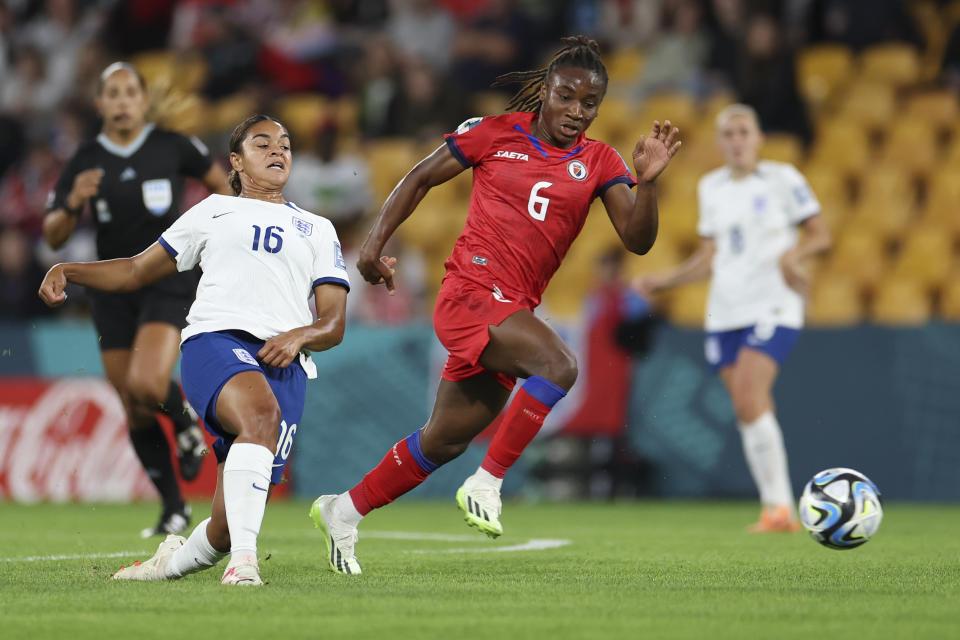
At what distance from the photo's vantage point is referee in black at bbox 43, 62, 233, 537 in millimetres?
8023

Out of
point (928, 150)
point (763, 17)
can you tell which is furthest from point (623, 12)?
point (928, 150)

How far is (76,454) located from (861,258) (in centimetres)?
709

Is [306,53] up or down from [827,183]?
up

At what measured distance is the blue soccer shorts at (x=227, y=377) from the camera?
5262 mm

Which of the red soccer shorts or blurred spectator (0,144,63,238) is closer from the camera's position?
the red soccer shorts

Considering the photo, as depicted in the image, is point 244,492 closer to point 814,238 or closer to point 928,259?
point 814,238

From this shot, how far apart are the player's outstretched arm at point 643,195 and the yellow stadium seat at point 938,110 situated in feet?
28.6

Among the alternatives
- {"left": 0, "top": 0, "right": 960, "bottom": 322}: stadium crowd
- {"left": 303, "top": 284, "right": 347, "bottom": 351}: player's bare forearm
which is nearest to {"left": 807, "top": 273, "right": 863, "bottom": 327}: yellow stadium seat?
{"left": 0, "top": 0, "right": 960, "bottom": 322}: stadium crowd

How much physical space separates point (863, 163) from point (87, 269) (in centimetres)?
999

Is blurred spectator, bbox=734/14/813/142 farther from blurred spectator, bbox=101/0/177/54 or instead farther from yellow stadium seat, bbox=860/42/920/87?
blurred spectator, bbox=101/0/177/54


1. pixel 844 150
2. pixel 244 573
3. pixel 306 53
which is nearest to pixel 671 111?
pixel 844 150

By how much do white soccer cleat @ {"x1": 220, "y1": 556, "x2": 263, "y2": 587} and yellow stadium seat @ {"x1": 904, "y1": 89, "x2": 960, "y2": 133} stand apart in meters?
10.5

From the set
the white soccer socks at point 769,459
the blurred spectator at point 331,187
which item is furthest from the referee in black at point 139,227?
the blurred spectator at point 331,187

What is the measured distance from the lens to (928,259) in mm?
12898
